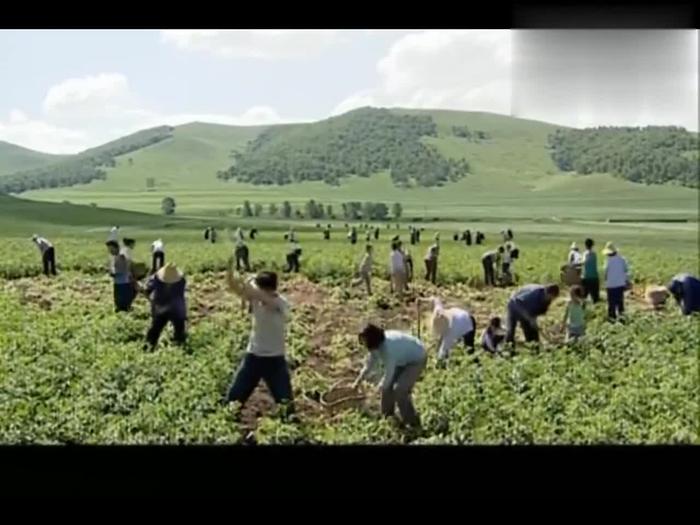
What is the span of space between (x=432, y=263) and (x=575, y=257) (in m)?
0.61

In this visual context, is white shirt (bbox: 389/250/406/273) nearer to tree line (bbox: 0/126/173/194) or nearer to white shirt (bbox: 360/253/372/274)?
white shirt (bbox: 360/253/372/274)

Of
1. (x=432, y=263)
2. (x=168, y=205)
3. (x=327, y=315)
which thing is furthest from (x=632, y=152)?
(x=168, y=205)

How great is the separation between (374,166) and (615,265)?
1.12 m

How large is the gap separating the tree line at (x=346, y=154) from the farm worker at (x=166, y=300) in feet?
1.56

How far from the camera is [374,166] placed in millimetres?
4754

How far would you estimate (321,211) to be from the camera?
4777mm

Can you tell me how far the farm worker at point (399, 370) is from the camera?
4.62 m

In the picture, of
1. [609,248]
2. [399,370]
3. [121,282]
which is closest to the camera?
[399,370]

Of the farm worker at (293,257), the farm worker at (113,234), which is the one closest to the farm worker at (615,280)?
the farm worker at (293,257)

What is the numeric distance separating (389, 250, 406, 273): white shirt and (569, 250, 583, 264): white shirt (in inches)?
28.0

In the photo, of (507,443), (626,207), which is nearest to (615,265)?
(626,207)

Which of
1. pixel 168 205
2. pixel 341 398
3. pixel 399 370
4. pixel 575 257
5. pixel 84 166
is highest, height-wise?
pixel 84 166

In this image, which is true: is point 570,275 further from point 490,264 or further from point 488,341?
point 488,341
